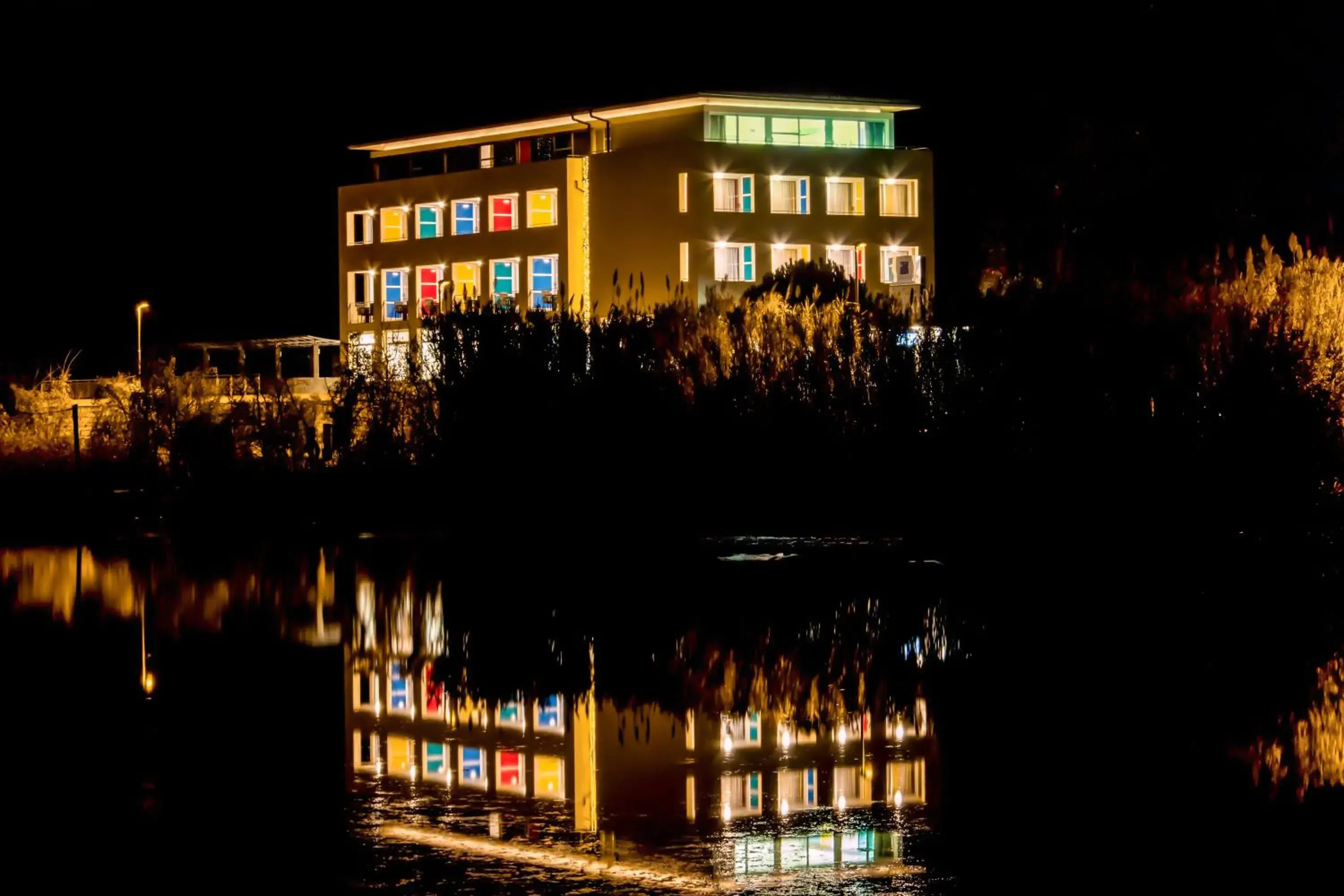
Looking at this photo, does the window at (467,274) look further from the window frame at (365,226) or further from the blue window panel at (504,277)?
the window frame at (365,226)

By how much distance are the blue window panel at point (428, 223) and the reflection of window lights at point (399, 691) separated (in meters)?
69.7

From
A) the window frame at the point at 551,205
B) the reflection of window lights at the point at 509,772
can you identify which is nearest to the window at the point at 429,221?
the window frame at the point at 551,205

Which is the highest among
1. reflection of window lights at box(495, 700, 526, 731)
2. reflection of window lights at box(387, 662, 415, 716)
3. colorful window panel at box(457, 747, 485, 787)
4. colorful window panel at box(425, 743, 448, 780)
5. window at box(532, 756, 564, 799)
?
reflection of window lights at box(387, 662, 415, 716)

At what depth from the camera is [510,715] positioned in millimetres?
11820

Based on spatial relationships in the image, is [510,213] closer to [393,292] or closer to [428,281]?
[428,281]

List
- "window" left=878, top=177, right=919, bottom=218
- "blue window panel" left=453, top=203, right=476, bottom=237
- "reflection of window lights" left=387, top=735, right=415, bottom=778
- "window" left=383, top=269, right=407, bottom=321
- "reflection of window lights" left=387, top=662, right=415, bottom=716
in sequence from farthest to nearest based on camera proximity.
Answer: "window" left=383, top=269, right=407, bottom=321
"blue window panel" left=453, top=203, right=476, bottom=237
"window" left=878, top=177, right=919, bottom=218
"reflection of window lights" left=387, top=662, right=415, bottom=716
"reflection of window lights" left=387, top=735, right=415, bottom=778

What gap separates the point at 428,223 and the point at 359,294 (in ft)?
17.4

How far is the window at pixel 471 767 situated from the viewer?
31.4ft

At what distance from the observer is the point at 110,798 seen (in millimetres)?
9117

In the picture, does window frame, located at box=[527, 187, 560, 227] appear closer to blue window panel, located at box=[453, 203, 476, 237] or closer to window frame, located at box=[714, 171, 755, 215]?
blue window panel, located at box=[453, 203, 476, 237]

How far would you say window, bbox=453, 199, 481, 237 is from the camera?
80938 millimetres

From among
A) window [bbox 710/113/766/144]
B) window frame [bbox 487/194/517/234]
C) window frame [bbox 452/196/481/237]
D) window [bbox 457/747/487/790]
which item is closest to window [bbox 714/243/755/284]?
window [bbox 710/113/766/144]

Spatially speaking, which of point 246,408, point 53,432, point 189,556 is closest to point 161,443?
point 246,408

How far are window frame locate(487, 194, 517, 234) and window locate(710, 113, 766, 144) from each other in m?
9.45
